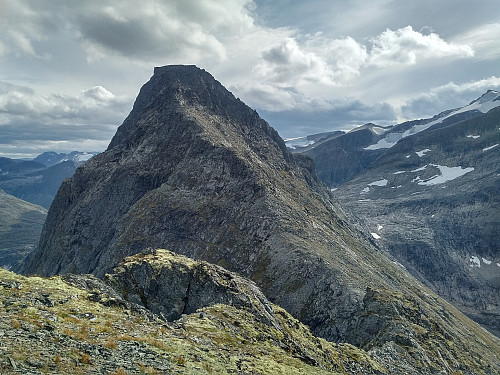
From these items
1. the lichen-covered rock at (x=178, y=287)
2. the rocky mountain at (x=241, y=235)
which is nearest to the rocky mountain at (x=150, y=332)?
the lichen-covered rock at (x=178, y=287)

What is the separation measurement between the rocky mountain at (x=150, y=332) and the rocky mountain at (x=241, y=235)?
20.1 ft

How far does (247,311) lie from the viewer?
149 ft

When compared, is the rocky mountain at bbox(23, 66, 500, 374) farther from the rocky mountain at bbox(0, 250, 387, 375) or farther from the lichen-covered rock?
the rocky mountain at bbox(0, 250, 387, 375)

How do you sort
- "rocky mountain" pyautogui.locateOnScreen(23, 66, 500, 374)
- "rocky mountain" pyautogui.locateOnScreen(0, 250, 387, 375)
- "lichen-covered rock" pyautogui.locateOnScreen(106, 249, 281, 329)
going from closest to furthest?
"rocky mountain" pyautogui.locateOnScreen(0, 250, 387, 375) → "lichen-covered rock" pyautogui.locateOnScreen(106, 249, 281, 329) → "rocky mountain" pyautogui.locateOnScreen(23, 66, 500, 374)

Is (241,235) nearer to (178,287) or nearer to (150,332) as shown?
(178,287)

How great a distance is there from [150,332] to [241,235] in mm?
91539

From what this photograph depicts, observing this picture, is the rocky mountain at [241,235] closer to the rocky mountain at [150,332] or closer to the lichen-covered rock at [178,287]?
the lichen-covered rock at [178,287]

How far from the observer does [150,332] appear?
2872 centimetres

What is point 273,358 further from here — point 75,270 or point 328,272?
point 75,270

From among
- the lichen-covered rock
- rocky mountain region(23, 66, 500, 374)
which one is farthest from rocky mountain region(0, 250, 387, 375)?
rocky mountain region(23, 66, 500, 374)

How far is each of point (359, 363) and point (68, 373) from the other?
121ft

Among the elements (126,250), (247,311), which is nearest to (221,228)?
(126,250)

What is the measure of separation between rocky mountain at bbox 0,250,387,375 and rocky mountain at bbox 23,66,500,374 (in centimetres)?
613

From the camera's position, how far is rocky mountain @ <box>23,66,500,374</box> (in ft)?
240
